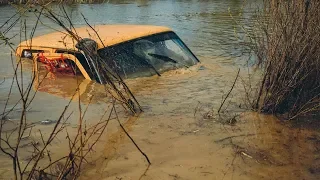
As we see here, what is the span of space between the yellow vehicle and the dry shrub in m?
1.68

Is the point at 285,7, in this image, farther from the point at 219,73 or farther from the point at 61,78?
the point at 61,78

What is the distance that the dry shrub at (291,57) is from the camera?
4574mm

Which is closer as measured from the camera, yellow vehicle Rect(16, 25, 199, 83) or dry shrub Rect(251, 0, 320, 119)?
dry shrub Rect(251, 0, 320, 119)

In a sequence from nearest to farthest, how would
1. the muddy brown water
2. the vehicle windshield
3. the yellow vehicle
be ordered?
1. the muddy brown water
2. the yellow vehicle
3. the vehicle windshield

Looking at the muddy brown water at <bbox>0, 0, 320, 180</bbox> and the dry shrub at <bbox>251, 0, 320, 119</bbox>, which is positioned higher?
the dry shrub at <bbox>251, 0, 320, 119</bbox>

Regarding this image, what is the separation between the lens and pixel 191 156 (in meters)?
3.75

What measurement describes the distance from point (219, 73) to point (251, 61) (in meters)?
1.47

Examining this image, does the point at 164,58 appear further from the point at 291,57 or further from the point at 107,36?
the point at 291,57

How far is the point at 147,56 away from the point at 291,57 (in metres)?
2.00

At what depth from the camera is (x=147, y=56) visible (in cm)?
580

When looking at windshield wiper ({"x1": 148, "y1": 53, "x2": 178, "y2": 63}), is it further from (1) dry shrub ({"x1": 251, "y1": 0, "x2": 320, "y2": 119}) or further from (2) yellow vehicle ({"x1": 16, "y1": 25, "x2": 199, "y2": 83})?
(1) dry shrub ({"x1": 251, "y1": 0, "x2": 320, "y2": 119})

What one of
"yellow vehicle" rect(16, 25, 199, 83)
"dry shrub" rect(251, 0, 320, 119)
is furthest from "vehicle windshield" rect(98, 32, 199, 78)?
"dry shrub" rect(251, 0, 320, 119)

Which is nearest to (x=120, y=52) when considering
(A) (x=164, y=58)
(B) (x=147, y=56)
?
(B) (x=147, y=56)

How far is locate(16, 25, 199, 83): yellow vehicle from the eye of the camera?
5363mm
